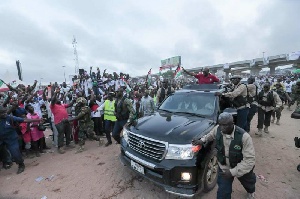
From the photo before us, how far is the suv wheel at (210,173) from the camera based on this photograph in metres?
3.13

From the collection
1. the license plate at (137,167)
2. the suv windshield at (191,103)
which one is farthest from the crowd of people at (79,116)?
the license plate at (137,167)

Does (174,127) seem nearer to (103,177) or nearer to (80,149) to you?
(103,177)

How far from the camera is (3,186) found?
4.15 m

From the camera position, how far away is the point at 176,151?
2.96 metres

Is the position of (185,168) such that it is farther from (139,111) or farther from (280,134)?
(280,134)

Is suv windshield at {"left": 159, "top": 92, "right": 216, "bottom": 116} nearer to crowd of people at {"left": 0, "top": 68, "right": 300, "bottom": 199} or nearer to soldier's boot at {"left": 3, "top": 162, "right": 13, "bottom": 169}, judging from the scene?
crowd of people at {"left": 0, "top": 68, "right": 300, "bottom": 199}

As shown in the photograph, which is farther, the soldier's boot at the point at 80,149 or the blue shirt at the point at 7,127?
the soldier's boot at the point at 80,149

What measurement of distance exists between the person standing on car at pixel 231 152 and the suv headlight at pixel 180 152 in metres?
0.43

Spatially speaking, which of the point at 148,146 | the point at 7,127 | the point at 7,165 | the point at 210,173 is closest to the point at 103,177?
the point at 148,146

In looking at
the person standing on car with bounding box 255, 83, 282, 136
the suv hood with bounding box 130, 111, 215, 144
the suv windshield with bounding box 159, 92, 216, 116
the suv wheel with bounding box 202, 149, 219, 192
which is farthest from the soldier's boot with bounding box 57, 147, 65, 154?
the person standing on car with bounding box 255, 83, 282, 136

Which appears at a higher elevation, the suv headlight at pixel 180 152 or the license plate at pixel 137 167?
the suv headlight at pixel 180 152

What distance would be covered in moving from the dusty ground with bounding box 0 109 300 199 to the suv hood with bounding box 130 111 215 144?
3.86ft

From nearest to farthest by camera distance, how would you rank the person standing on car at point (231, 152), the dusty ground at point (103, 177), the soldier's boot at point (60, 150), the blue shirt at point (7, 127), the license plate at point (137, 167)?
A: the person standing on car at point (231, 152), the license plate at point (137, 167), the dusty ground at point (103, 177), the blue shirt at point (7, 127), the soldier's boot at point (60, 150)

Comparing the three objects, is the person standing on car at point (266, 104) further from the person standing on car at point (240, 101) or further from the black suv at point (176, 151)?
the black suv at point (176, 151)
